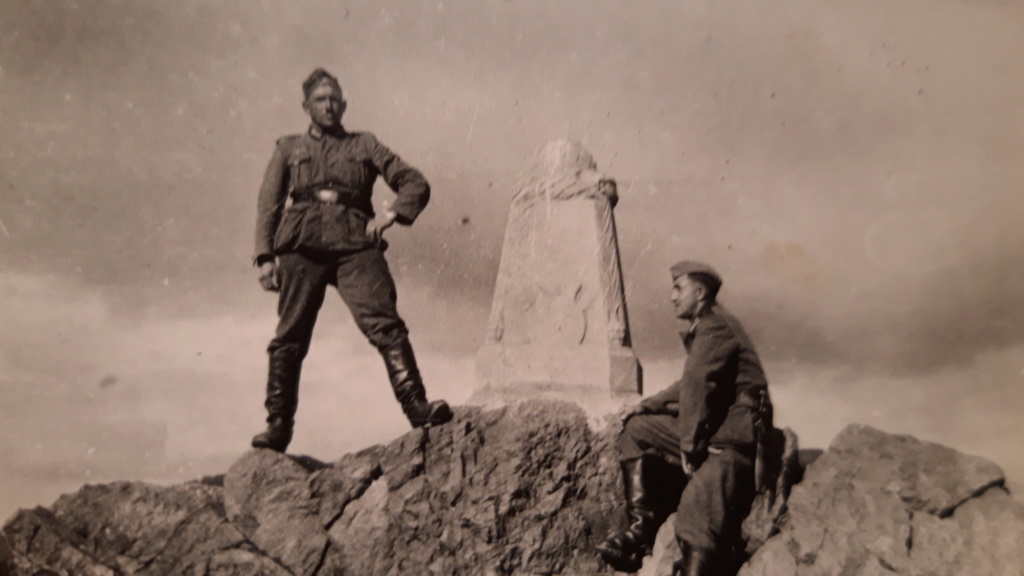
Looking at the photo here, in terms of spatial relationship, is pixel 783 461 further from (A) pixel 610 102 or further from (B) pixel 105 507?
(B) pixel 105 507

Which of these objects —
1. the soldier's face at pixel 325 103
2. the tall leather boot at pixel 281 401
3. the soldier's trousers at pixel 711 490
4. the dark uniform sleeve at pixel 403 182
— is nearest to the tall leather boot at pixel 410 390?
the tall leather boot at pixel 281 401

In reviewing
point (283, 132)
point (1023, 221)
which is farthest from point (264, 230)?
point (1023, 221)

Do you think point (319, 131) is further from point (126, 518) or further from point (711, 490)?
point (711, 490)

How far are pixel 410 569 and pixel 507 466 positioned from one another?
2.05ft

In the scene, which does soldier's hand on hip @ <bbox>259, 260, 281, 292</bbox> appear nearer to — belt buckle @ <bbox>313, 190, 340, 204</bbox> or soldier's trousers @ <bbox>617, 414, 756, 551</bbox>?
belt buckle @ <bbox>313, 190, 340, 204</bbox>

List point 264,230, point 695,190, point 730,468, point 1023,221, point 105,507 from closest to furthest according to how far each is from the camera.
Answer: point 730,468 < point 105,507 < point 264,230 < point 1023,221 < point 695,190

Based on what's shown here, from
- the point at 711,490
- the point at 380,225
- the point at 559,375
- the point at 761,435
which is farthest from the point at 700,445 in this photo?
the point at 380,225

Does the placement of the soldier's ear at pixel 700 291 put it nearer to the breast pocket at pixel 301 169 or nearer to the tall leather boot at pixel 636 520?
the tall leather boot at pixel 636 520

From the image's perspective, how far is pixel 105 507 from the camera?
3936mm

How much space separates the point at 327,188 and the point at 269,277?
55cm

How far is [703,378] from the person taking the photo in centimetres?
373

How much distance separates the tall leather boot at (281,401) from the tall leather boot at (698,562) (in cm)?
202

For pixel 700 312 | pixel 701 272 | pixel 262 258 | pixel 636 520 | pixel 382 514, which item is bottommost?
pixel 636 520

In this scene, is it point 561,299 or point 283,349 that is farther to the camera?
point 561,299
